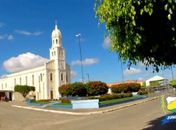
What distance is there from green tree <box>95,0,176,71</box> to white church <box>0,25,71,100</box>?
88696mm

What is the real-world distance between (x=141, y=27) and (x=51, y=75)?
306 ft

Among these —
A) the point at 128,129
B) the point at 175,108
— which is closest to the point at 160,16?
the point at 175,108

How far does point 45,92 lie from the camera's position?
326 feet

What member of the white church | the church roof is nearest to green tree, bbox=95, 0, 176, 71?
the white church

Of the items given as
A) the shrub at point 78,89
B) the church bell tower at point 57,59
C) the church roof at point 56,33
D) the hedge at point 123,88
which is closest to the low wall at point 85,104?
the shrub at point 78,89

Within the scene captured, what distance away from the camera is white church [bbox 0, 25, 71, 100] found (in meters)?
99.8

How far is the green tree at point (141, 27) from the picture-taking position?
340 inches

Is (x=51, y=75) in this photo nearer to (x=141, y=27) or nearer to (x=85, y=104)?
(x=85, y=104)

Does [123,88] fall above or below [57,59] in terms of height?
below

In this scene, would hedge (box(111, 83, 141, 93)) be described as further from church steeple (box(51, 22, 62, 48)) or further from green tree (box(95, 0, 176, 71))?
green tree (box(95, 0, 176, 71))

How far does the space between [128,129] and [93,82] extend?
4849 centimetres

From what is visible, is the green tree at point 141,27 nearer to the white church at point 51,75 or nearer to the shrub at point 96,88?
the shrub at point 96,88

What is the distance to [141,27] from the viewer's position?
9305 millimetres

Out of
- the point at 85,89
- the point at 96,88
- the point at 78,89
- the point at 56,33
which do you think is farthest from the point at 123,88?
the point at 56,33
